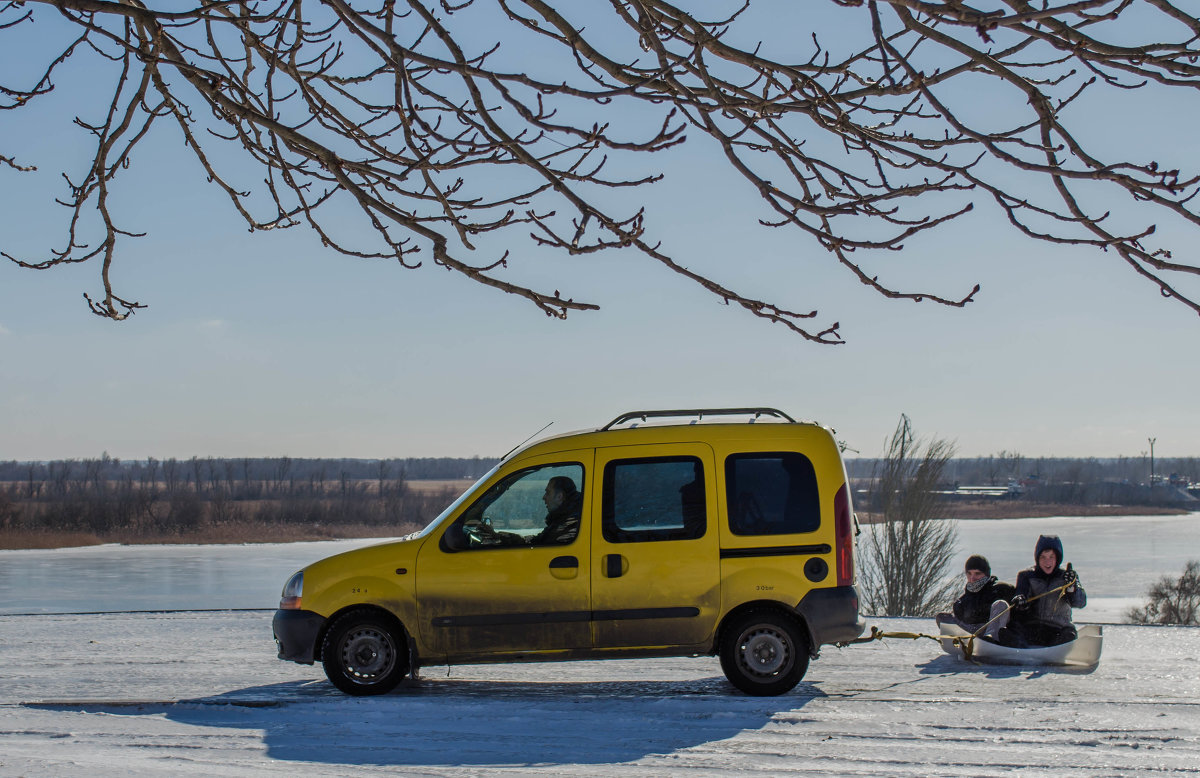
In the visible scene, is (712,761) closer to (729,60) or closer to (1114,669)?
(729,60)

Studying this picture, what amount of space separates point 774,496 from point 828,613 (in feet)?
2.66

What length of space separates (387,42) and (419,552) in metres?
3.81

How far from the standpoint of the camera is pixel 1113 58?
163 inches

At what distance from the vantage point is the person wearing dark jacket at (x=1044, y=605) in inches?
332

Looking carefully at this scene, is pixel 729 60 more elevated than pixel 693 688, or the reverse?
pixel 729 60

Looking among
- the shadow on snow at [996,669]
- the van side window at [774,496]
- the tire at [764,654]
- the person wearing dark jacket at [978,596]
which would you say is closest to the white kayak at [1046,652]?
the shadow on snow at [996,669]

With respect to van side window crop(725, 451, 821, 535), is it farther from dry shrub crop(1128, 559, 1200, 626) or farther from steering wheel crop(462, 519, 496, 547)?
dry shrub crop(1128, 559, 1200, 626)

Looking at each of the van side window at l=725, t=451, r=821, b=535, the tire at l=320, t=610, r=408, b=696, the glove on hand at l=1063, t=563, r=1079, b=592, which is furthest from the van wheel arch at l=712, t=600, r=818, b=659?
the glove on hand at l=1063, t=563, r=1079, b=592

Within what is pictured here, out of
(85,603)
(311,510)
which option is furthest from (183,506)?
(85,603)

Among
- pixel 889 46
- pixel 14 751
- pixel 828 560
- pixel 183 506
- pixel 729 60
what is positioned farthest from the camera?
pixel 183 506

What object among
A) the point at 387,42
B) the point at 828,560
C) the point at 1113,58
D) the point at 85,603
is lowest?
the point at 85,603

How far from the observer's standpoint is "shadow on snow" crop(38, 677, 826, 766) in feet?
19.3

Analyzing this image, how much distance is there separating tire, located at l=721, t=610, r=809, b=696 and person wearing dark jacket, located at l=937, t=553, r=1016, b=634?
2039 millimetres

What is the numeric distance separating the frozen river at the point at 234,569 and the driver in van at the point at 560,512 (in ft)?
43.9
